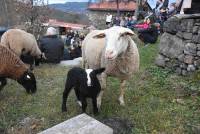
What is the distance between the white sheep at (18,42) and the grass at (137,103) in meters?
1.07

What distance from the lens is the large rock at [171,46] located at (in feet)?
32.8

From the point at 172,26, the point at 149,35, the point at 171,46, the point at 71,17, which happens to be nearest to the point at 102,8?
the point at 71,17

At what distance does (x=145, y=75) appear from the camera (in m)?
9.93

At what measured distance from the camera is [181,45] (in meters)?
9.93

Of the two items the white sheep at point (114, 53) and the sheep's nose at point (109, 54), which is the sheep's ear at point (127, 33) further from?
the sheep's nose at point (109, 54)

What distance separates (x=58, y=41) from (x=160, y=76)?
425cm

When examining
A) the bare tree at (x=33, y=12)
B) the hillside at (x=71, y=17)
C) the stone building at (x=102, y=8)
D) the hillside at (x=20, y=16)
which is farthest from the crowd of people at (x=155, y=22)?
the hillside at (x=71, y=17)

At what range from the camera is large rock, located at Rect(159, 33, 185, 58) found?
1001cm

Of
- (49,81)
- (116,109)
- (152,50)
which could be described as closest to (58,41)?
(49,81)

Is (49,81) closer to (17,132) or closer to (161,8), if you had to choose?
(17,132)

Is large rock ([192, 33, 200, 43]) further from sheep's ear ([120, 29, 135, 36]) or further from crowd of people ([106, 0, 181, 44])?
crowd of people ([106, 0, 181, 44])

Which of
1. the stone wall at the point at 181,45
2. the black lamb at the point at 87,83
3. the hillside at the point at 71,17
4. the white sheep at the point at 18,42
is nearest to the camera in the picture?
the black lamb at the point at 87,83

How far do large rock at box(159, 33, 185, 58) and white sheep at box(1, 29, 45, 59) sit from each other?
3.94 metres

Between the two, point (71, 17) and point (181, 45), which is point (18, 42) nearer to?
point (181, 45)
